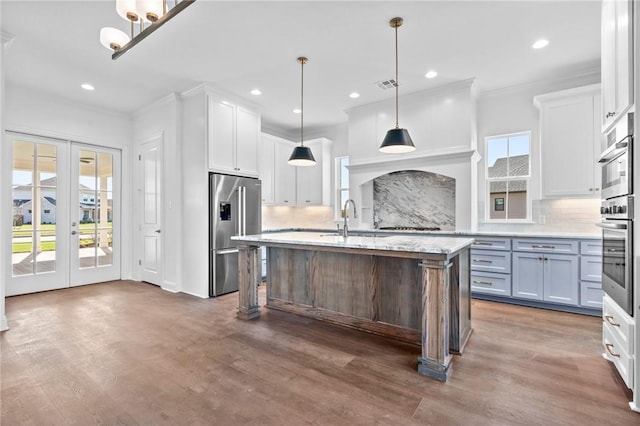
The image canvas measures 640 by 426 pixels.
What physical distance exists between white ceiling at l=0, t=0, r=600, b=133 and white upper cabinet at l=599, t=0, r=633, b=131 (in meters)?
0.66

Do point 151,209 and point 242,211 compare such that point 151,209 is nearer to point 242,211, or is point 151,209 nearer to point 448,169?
point 242,211

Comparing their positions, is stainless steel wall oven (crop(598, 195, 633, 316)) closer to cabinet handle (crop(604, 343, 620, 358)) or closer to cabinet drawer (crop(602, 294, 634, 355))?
cabinet drawer (crop(602, 294, 634, 355))

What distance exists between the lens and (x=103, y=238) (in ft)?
17.5

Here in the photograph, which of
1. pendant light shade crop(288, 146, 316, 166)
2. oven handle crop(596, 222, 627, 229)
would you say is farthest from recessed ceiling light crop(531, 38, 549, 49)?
pendant light shade crop(288, 146, 316, 166)

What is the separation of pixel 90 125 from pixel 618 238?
6760 mm

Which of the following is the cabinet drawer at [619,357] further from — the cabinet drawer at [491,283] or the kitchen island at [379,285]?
the cabinet drawer at [491,283]

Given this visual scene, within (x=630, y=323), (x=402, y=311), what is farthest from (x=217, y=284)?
(x=630, y=323)

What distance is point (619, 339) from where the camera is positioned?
2.13 metres

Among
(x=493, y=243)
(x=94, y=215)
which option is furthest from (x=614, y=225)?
(x=94, y=215)

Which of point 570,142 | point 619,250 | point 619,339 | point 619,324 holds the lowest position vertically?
point 619,339

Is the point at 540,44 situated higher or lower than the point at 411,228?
higher

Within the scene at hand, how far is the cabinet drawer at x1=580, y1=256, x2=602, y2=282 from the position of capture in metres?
3.53

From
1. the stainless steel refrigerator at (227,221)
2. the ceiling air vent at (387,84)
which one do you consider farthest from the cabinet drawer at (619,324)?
the stainless steel refrigerator at (227,221)

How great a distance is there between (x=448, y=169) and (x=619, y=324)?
279 centimetres
